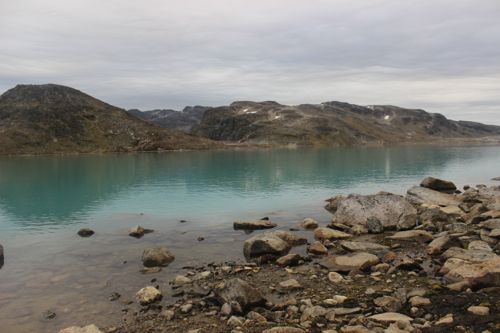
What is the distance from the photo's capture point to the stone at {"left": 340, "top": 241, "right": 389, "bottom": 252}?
26.0 meters

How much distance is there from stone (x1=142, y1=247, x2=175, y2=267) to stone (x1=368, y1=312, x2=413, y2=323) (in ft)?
43.6

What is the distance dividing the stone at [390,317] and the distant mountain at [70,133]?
169 meters

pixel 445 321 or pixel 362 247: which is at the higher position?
pixel 445 321

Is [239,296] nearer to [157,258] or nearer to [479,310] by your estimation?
[479,310]

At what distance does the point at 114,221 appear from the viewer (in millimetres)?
40156

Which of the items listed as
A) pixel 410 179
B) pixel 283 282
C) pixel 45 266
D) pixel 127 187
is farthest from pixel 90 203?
pixel 410 179

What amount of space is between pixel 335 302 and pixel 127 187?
181ft

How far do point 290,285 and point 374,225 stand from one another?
1366 cm

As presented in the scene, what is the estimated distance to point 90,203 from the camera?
171 feet

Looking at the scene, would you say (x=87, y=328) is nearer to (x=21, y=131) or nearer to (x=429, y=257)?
(x=429, y=257)

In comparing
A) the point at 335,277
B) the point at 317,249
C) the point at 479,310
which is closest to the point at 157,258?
the point at 317,249

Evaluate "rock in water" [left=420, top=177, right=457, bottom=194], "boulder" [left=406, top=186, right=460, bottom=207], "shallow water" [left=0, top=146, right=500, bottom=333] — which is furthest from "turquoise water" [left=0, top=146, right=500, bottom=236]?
"boulder" [left=406, top=186, right=460, bottom=207]

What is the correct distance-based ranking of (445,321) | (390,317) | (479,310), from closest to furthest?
(445,321)
(479,310)
(390,317)

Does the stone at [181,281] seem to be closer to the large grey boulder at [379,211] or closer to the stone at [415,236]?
the stone at [415,236]
